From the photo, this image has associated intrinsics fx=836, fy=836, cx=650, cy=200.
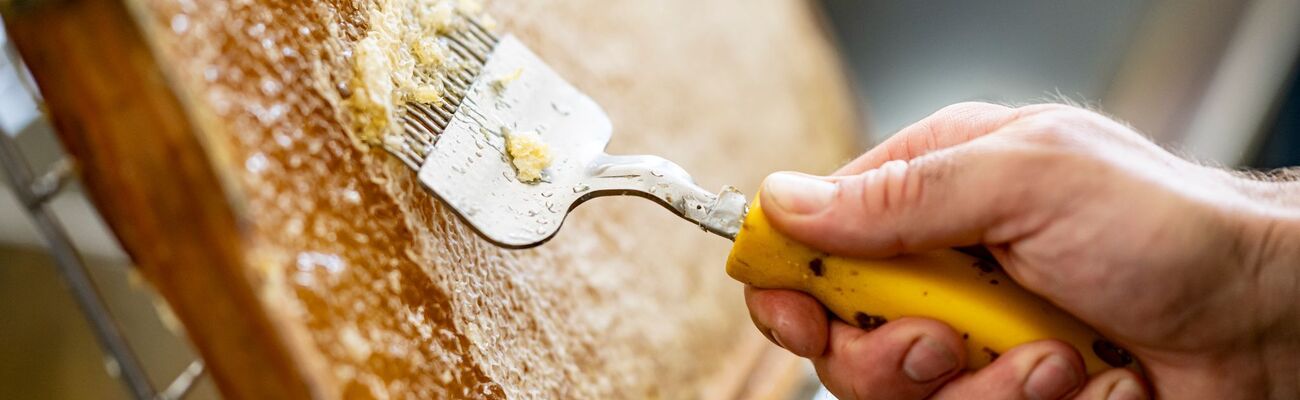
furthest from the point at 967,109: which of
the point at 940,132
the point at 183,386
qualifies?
the point at 183,386

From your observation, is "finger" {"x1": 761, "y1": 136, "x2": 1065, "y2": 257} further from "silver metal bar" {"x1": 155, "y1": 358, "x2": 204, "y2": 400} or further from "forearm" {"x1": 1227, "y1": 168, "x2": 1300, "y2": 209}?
"silver metal bar" {"x1": 155, "y1": 358, "x2": 204, "y2": 400}

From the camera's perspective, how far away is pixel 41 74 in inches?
17.0

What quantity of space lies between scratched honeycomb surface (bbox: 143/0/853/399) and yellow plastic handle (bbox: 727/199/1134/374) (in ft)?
0.69

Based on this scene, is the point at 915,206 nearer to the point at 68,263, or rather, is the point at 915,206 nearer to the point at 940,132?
the point at 940,132

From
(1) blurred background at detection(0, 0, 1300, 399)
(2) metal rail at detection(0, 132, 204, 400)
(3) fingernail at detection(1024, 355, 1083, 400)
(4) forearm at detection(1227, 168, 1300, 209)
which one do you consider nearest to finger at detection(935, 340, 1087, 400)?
(3) fingernail at detection(1024, 355, 1083, 400)

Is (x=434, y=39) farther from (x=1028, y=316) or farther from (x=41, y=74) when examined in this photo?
(x=1028, y=316)

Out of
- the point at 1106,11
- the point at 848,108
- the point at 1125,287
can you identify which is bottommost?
the point at 848,108

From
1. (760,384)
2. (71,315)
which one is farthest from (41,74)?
(760,384)

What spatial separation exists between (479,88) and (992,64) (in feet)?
4.78

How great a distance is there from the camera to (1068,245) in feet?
1.83

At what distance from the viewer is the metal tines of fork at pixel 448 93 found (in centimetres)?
56

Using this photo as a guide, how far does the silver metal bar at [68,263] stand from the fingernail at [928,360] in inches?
21.3

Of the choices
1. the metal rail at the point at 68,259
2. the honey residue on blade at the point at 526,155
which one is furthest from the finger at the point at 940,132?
the metal rail at the point at 68,259

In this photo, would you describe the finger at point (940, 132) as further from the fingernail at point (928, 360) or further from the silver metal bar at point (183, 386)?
the silver metal bar at point (183, 386)
